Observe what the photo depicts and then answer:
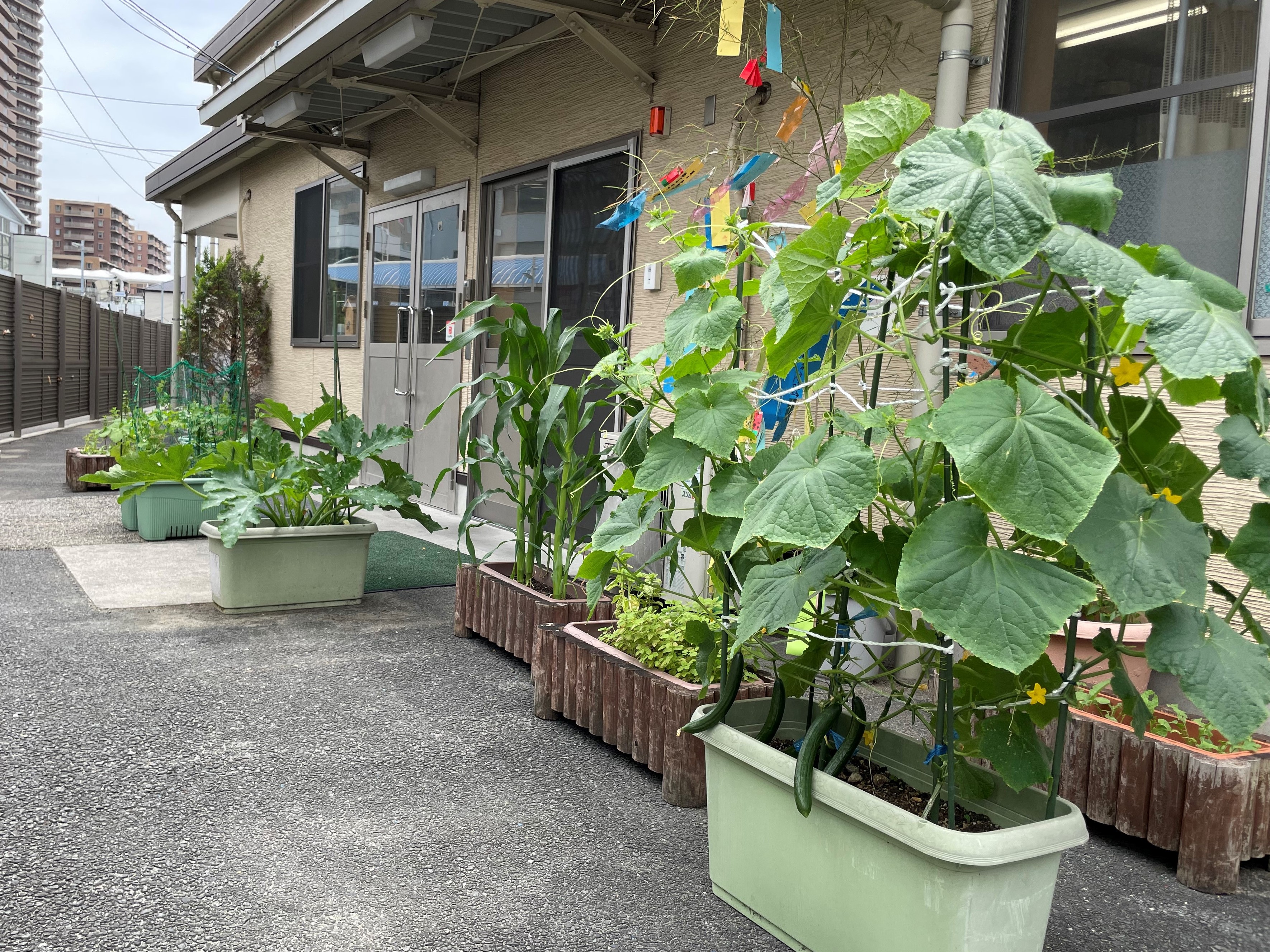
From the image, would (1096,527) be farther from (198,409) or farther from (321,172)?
(321,172)

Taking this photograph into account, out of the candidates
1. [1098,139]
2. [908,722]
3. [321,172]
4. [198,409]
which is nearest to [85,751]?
[908,722]

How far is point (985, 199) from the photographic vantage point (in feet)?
3.94

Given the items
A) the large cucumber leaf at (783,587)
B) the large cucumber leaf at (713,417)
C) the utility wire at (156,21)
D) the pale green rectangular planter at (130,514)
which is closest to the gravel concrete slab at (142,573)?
the pale green rectangular planter at (130,514)

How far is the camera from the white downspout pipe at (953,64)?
324cm

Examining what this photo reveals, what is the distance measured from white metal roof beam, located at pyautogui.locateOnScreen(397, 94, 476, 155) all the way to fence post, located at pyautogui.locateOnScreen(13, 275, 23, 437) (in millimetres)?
7111

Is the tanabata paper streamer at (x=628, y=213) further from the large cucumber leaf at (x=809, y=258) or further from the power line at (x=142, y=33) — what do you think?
the power line at (x=142, y=33)

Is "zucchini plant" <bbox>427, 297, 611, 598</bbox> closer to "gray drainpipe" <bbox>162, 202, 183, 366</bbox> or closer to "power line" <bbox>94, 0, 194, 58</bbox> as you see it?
"power line" <bbox>94, 0, 194, 58</bbox>

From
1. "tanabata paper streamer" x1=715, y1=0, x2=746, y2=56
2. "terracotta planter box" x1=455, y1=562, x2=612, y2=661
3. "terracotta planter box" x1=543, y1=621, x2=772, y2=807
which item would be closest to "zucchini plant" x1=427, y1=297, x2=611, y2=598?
"terracotta planter box" x1=455, y1=562, x2=612, y2=661

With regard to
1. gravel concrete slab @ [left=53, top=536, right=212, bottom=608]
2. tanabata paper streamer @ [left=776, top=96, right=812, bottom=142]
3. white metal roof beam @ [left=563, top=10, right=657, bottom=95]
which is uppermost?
white metal roof beam @ [left=563, top=10, right=657, bottom=95]

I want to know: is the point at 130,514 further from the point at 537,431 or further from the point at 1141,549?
the point at 1141,549

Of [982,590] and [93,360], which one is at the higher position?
[93,360]

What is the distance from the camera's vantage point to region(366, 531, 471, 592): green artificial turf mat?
4953 millimetres

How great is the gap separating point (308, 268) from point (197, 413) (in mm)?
2987

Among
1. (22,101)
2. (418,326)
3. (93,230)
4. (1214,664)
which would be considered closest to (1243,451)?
(1214,664)
